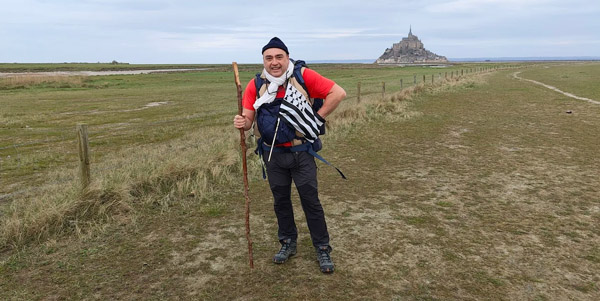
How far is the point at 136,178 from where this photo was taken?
6168 millimetres

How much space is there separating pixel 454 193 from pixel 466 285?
2.70m

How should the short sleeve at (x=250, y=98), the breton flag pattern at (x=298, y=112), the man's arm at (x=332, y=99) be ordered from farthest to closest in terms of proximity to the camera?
1. the short sleeve at (x=250, y=98)
2. the man's arm at (x=332, y=99)
3. the breton flag pattern at (x=298, y=112)

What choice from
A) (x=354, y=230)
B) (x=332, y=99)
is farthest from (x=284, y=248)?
(x=332, y=99)

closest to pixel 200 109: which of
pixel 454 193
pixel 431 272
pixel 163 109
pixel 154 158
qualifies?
pixel 163 109

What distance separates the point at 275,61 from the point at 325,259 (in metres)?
1.94

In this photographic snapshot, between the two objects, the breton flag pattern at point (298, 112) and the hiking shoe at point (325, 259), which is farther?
the hiking shoe at point (325, 259)

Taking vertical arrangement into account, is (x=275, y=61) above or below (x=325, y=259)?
above

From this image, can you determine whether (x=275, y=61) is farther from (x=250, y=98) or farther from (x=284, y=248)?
(x=284, y=248)

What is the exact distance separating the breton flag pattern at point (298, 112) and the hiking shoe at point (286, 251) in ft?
4.12

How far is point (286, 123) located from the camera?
3.31 metres

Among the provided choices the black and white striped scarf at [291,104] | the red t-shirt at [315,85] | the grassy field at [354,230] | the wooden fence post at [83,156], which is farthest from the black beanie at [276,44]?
the wooden fence post at [83,156]

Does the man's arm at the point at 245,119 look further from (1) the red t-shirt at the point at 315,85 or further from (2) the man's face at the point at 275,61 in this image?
(2) the man's face at the point at 275,61

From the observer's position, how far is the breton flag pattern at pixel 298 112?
3.23 metres

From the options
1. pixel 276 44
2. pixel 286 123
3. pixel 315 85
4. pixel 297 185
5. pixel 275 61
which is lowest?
pixel 297 185
